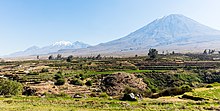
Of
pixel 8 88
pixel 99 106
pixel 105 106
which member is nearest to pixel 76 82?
pixel 8 88

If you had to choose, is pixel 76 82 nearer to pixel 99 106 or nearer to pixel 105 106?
pixel 99 106

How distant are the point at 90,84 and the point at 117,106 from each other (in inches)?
2032

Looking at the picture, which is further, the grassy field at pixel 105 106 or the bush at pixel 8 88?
the bush at pixel 8 88

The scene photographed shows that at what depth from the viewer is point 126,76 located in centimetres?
8856

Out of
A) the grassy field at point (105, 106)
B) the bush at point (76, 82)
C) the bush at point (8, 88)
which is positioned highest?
the grassy field at point (105, 106)

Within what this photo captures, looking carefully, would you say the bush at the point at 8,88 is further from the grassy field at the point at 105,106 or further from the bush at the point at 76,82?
the bush at the point at 76,82

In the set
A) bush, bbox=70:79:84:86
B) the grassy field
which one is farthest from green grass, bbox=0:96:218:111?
bush, bbox=70:79:84:86

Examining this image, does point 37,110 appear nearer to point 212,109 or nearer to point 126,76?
point 212,109

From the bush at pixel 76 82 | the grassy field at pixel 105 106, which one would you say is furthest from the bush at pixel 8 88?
the bush at pixel 76 82

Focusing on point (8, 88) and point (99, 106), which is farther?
point (8, 88)

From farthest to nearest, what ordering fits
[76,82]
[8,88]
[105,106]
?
[76,82], [8,88], [105,106]

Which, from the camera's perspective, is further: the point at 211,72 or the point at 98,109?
the point at 211,72

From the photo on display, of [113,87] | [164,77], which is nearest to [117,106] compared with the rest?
[113,87]

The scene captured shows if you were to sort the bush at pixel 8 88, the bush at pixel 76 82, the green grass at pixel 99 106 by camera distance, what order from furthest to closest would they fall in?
the bush at pixel 76 82 → the bush at pixel 8 88 → the green grass at pixel 99 106
